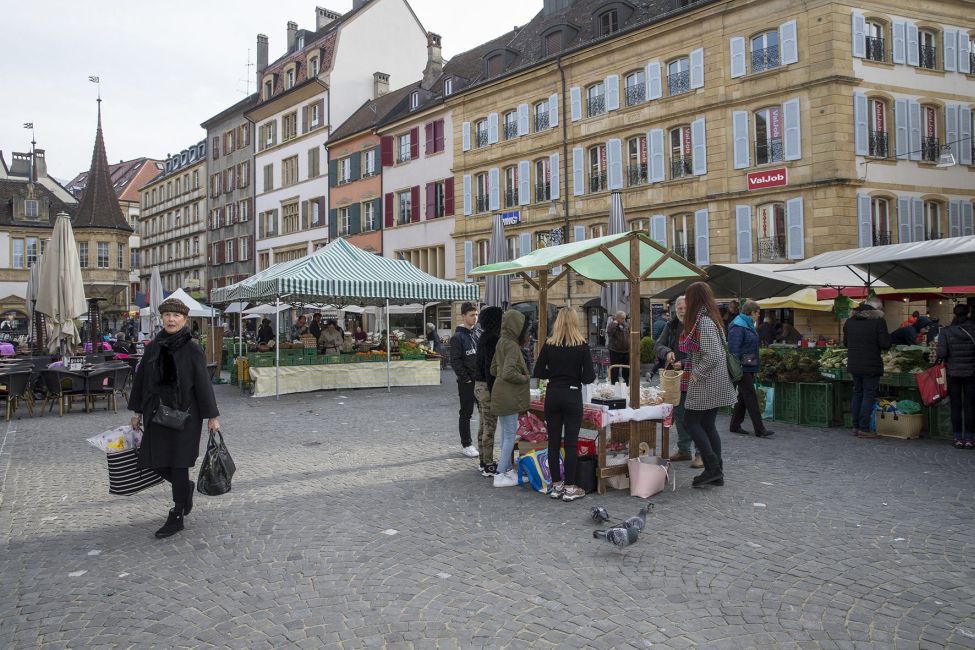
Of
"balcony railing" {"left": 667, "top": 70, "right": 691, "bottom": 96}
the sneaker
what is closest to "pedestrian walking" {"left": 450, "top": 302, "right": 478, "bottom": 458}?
the sneaker

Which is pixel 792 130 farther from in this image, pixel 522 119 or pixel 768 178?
pixel 522 119

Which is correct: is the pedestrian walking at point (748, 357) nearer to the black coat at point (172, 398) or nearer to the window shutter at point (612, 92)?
the black coat at point (172, 398)

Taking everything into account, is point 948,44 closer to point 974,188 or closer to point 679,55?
point 974,188

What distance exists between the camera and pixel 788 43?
23.2 m

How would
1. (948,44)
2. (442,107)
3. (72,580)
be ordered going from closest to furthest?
(72,580) → (948,44) → (442,107)

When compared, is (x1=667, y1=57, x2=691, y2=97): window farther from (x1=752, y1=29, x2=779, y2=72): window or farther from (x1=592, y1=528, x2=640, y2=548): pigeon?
(x1=592, y1=528, x2=640, y2=548): pigeon

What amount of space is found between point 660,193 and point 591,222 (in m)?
3.35

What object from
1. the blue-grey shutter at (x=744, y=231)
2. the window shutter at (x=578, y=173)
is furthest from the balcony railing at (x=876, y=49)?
the window shutter at (x=578, y=173)

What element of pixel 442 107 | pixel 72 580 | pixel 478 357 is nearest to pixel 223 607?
pixel 72 580

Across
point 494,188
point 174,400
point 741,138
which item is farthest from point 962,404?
point 494,188

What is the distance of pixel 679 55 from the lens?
2595 centimetres

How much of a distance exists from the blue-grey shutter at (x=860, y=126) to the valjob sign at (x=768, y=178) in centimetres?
209

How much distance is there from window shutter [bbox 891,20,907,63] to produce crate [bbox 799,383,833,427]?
17.3m

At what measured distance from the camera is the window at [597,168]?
2867cm
